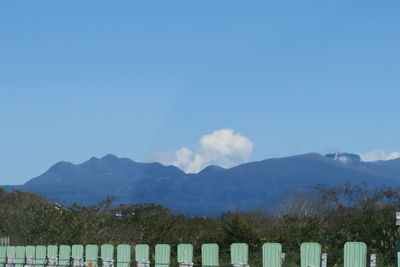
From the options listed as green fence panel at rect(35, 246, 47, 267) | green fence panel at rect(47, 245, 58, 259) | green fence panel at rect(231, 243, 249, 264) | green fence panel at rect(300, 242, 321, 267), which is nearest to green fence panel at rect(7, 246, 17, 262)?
green fence panel at rect(35, 246, 47, 267)

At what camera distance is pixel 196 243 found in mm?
36938

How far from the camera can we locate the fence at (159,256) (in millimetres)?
15297

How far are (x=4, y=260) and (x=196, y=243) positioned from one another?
10.2 m

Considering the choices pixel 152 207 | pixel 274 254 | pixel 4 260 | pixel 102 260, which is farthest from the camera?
pixel 152 207

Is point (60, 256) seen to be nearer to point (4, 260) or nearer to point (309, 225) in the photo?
point (4, 260)

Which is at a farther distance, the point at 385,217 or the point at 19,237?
the point at 19,237

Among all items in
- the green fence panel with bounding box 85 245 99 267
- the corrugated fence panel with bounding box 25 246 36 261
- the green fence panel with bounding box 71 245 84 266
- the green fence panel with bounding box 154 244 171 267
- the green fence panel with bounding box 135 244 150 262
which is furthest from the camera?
the corrugated fence panel with bounding box 25 246 36 261

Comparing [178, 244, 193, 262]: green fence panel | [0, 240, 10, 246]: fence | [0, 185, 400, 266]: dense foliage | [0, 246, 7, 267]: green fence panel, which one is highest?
[0, 185, 400, 266]: dense foliage

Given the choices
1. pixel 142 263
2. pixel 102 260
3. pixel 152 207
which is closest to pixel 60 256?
pixel 102 260

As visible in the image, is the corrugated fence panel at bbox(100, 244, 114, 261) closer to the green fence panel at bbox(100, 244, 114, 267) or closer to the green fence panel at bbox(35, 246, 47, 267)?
the green fence panel at bbox(100, 244, 114, 267)

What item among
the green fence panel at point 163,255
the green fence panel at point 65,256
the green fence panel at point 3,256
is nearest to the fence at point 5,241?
the green fence panel at point 3,256

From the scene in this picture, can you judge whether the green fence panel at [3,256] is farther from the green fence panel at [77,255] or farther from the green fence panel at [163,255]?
the green fence panel at [163,255]

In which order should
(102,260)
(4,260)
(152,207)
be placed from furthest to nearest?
(152,207) < (4,260) < (102,260)

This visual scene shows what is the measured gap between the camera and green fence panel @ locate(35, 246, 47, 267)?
25.5 m
